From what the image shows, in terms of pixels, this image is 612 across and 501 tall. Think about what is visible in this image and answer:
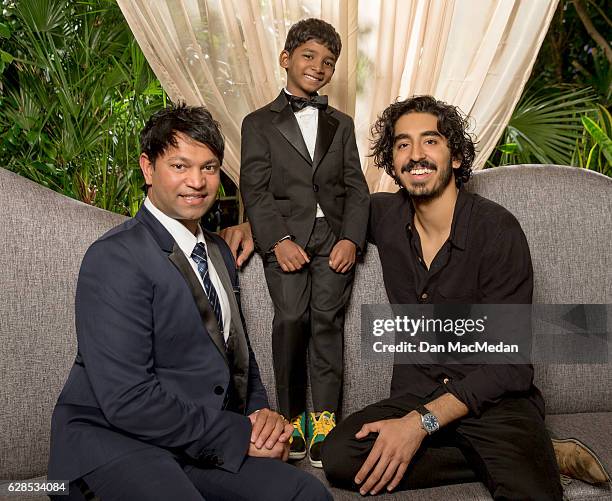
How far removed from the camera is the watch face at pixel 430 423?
1.97 meters

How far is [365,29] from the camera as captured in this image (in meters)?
3.09

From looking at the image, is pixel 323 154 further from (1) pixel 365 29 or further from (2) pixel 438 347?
(1) pixel 365 29

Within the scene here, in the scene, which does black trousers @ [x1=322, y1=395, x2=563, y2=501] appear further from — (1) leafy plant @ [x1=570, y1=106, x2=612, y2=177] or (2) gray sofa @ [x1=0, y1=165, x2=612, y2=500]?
(1) leafy plant @ [x1=570, y1=106, x2=612, y2=177]

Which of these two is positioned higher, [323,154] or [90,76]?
[90,76]

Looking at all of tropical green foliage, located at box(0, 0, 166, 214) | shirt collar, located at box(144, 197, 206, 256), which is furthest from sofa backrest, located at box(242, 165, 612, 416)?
tropical green foliage, located at box(0, 0, 166, 214)

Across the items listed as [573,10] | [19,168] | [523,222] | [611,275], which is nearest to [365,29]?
[523,222]

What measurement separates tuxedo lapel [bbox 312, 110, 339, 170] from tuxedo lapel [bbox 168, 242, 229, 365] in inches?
27.0

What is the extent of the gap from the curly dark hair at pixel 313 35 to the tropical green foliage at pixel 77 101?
3.19 ft

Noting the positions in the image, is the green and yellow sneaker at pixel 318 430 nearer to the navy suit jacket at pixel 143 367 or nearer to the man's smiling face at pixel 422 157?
the navy suit jacket at pixel 143 367

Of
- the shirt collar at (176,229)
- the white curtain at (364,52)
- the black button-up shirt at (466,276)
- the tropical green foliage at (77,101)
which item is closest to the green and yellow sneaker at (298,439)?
the black button-up shirt at (466,276)

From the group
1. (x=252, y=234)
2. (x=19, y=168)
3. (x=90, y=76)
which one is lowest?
(x=252, y=234)

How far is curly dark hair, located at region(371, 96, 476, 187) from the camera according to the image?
230 cm

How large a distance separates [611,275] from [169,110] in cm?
155

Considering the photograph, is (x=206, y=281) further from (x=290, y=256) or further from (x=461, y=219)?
(x=461, y=219)
